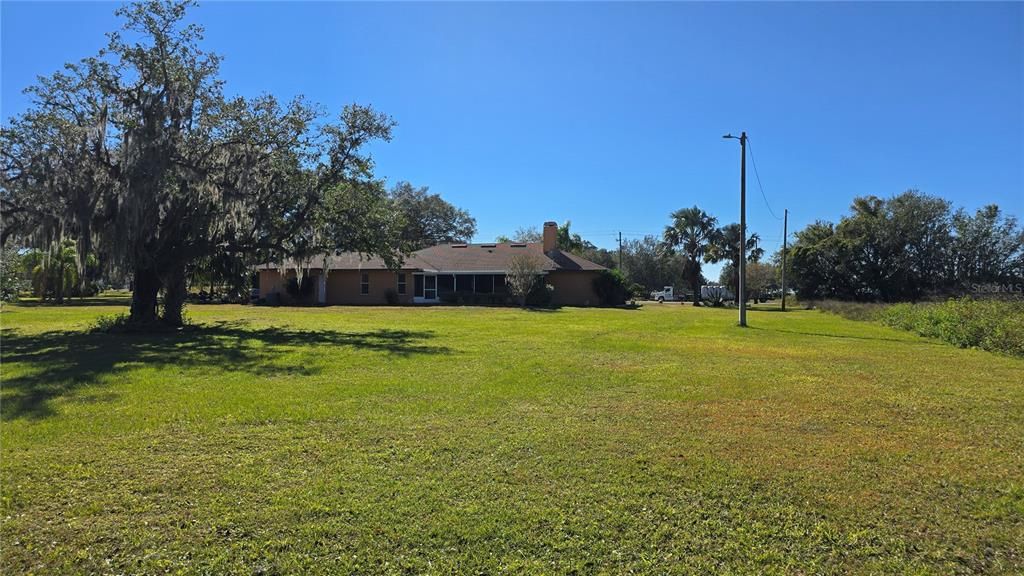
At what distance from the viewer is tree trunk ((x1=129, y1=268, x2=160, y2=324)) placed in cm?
1508

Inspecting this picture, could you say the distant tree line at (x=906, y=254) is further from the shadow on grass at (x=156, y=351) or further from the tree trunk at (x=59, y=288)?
the tree trunk at (x=59, y=288)

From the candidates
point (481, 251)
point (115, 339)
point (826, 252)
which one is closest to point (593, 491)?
point (115, 339)

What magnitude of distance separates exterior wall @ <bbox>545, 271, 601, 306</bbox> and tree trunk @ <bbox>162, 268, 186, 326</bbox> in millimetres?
21337

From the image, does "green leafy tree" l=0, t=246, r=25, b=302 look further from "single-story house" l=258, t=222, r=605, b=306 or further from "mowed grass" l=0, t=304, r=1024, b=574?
"single-story house" l=258, t=222, r=605, b=306

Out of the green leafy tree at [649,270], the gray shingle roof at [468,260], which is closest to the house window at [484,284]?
the gray shingle roof at [468,260]

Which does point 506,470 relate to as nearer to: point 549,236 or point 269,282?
point 269,282

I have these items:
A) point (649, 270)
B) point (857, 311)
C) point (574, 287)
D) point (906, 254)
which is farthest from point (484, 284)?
point (649, 270)

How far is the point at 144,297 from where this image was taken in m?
15.2

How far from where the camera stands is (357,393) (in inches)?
285

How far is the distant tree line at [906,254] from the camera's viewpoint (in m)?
35.3

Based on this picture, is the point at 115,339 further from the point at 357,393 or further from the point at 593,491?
the point at 593,491

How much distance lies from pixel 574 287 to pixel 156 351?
25821 millimetres

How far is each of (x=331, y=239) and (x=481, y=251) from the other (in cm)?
2002

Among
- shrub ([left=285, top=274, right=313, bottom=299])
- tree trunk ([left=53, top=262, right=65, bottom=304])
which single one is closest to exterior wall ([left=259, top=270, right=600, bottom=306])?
shrub ([left=285, top=274, right=313, bottom=299])
